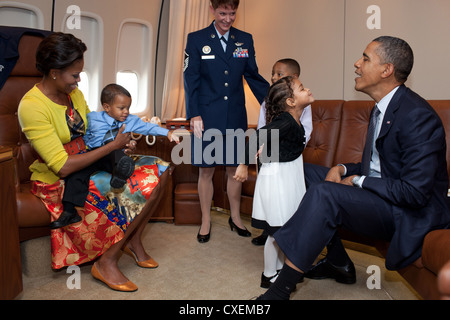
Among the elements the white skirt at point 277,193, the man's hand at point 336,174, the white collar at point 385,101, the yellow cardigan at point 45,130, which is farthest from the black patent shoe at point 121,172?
the white collar at point 385,101

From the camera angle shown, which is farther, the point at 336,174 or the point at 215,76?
the point at 215,76

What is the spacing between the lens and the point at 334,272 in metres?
2.44

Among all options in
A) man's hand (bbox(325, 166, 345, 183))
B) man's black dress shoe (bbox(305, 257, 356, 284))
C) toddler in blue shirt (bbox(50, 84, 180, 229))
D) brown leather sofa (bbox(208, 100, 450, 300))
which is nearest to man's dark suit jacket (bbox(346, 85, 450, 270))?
man's hand (bbox(325, 166, 345, 183))

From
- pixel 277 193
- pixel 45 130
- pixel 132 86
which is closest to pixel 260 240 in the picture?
pixel 277 193

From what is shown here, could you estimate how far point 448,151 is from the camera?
8.39 feet

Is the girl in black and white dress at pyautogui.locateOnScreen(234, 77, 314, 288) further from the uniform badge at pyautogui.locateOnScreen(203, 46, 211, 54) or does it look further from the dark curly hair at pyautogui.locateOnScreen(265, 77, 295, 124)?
the uniform badge at pyautogui.locateOnScreen(203, 46, 211, 54)

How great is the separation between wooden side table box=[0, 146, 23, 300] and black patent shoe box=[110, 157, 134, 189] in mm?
537

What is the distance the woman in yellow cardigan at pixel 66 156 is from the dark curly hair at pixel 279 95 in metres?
0.92

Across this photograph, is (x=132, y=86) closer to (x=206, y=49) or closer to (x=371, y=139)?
(x=206, y=49)

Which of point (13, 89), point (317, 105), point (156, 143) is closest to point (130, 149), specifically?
point (13, 89)

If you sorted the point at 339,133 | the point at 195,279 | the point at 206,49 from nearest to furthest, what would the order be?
the point at 195,279, the point at 206,49, the point at 339,133

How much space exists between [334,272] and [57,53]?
2.09 meters

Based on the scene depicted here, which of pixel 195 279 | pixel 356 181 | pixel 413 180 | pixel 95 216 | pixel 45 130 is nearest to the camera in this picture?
pixel 413 180

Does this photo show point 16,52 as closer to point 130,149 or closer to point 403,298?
point 130,149
